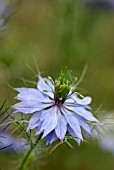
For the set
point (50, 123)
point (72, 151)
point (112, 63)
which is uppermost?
point (50, 123)

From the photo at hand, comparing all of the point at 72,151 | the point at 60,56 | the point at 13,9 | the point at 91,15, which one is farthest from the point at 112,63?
the point at 13,9

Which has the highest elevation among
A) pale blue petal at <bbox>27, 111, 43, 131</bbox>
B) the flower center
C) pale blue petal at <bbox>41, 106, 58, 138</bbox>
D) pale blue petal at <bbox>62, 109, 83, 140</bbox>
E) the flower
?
the flower center

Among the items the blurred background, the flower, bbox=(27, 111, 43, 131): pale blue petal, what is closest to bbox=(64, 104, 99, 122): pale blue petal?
bbox=(27, 111, 43, 131): pale blue petal

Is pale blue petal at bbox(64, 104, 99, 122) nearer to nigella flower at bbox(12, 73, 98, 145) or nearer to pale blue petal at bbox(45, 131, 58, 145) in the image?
nigella flower at bbox(12, 73, 98, 145)

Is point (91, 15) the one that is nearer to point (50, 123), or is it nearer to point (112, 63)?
point (112, 63)

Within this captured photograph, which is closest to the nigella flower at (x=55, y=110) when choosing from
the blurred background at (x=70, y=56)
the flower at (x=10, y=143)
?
the flower at (x=10, y=143)

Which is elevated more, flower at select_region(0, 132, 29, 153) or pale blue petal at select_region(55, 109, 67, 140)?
pale blue petal at select_region(55, 109, 67, 140)

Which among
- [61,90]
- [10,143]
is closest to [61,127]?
[61,90]
